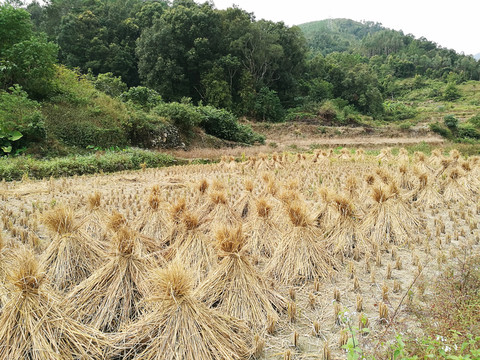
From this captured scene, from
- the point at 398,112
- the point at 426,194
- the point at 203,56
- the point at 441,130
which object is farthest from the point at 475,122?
the point at 426,194

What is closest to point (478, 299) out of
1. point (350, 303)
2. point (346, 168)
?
point (350, 303)

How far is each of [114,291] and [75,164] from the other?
818 cm

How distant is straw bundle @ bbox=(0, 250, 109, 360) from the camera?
6.40 feet

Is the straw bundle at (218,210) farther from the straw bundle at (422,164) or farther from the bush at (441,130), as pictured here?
the bush at (441,130)

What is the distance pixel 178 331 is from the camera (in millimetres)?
2070

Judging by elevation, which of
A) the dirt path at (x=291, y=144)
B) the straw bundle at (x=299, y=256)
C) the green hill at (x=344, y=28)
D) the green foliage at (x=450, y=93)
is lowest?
the dirt path at (x=291, y=144)

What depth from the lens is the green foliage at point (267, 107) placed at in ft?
96.4

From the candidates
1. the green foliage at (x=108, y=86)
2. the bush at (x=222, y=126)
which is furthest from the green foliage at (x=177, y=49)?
the bush at (x=222, y=126)

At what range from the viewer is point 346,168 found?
A: 978 centimetres

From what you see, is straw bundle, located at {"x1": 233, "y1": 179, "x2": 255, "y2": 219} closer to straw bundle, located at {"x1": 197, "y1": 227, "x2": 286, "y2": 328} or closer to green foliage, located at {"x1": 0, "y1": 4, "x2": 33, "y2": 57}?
straw bundle, located at {"x1": 197, "y1": 227, "x2": 286, "y2": 328}

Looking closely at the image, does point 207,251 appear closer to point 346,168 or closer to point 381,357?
point 381,357

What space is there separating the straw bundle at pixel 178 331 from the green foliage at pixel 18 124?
1033 centimetres

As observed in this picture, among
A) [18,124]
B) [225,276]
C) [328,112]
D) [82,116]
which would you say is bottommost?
[225,276]

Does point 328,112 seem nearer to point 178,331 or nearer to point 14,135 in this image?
point 14,135
